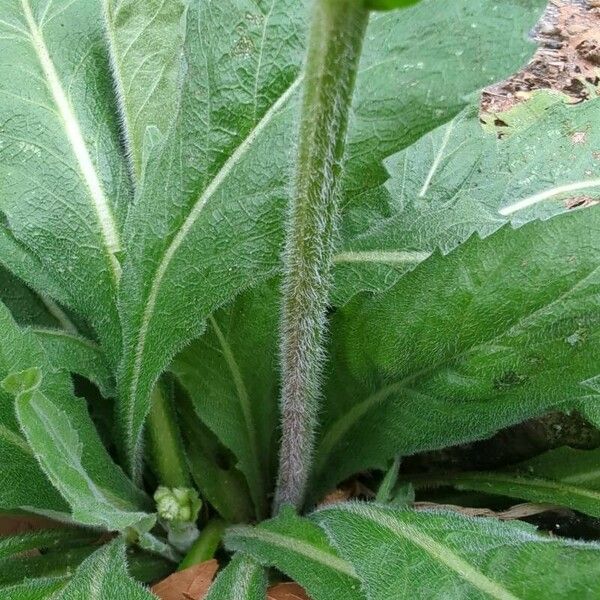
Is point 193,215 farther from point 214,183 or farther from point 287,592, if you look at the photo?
point 287,592

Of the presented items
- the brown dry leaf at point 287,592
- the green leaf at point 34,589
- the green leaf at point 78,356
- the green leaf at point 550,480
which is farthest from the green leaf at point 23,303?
the green leaf at point 550,480

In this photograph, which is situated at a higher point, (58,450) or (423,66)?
(423,66)

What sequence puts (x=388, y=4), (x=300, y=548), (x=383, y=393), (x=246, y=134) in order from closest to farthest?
(x=388, y=4)
(x=246, y=134)
(x=300, y=548)
(x=383, y=393)

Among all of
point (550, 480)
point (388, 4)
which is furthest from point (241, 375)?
point (388, 4)

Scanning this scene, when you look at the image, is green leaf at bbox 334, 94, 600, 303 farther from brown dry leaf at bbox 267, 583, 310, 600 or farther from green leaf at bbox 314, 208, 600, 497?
brown dry leaf at bbox 267, 583, 310, 600

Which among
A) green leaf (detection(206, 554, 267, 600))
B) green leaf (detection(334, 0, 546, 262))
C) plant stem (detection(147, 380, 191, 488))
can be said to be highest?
green leaf (detection(334, 0, 546, 262))

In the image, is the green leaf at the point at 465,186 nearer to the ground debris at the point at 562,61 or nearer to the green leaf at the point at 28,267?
the green leaf at the point at 28,267

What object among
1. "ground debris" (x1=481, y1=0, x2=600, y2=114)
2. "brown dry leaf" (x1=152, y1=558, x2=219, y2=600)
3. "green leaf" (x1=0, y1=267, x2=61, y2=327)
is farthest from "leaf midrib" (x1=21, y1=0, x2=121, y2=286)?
"ground debris" (x1=481, y1=0, x2=600, y2=114)

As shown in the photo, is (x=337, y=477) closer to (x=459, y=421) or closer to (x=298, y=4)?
(x=459, y=421)
